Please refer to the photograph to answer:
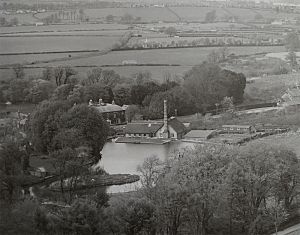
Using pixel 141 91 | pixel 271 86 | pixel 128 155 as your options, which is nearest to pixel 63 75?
pixel 141 91

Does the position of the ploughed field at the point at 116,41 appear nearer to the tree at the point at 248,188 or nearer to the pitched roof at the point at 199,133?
the pitched roof at the point at 199,133

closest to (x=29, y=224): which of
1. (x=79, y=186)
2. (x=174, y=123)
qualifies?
(x=79, y=186)

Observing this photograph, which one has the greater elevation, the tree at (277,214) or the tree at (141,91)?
the tree at (141,91)

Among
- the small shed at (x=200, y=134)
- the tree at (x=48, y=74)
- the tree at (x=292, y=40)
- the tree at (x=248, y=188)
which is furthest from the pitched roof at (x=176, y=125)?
the tree at (x=248, y=188)

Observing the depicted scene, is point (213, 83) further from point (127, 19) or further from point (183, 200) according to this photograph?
point (183, 200)

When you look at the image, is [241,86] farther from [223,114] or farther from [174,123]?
[174,123]

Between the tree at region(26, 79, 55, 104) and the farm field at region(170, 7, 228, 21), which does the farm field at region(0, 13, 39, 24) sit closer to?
the tree at region(26, 79, 55, 104)

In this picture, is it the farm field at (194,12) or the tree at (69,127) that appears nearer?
the tree at (69,127)

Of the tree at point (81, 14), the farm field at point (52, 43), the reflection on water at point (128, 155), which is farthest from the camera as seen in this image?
the tree at point (81, 14)
